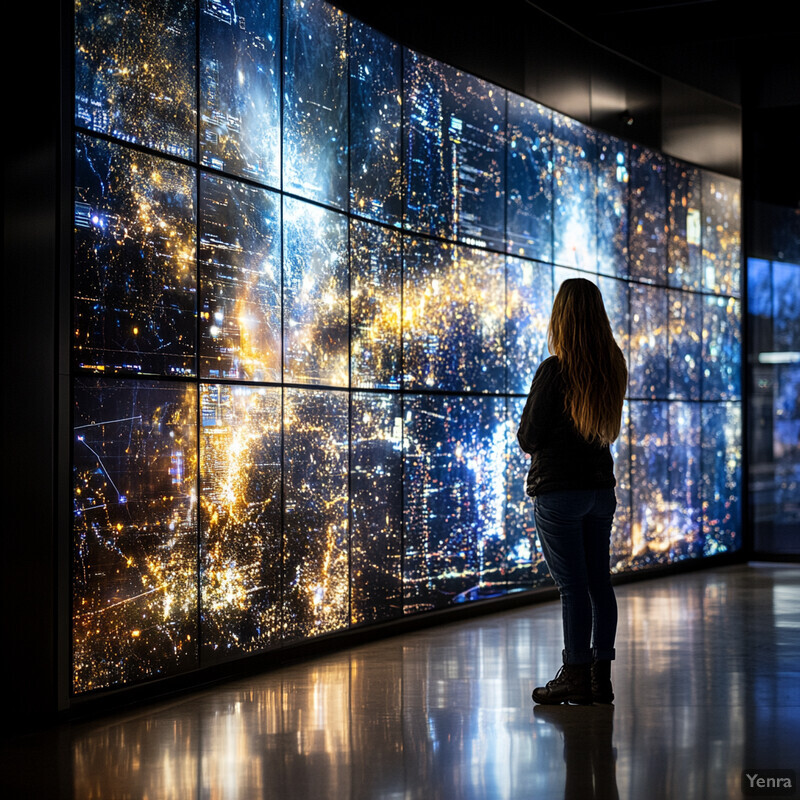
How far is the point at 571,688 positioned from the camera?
450 centimetres

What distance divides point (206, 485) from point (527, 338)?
348 cm

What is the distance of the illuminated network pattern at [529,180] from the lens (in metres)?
7.75

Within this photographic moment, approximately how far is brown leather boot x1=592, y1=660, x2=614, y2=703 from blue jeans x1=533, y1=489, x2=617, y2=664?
0.04m

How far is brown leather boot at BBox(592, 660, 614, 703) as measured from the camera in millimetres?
4539

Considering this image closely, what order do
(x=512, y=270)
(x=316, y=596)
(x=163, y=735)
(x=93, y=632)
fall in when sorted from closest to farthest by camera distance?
(x=163, y=735) → (x=93, y=632) → (x=316, y=596) → (x=512, y=270)

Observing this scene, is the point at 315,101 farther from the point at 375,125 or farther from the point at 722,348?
the point at 722,348

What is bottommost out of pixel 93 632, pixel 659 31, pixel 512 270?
pixel 93 632

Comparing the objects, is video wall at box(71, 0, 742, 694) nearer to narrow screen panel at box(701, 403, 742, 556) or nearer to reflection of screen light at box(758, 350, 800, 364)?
narrow screen panel at box(701, 403, 742, 556)

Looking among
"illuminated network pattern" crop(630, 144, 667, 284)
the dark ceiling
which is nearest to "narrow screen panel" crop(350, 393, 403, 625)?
the dark ceiling

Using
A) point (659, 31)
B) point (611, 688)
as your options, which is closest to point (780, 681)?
point (611, 688)

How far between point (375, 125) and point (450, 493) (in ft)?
7.68

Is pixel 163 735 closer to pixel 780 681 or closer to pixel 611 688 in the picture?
pixel 611 688

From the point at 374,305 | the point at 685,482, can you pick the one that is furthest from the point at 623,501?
the point at 374,305

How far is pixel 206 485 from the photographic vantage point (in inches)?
200
